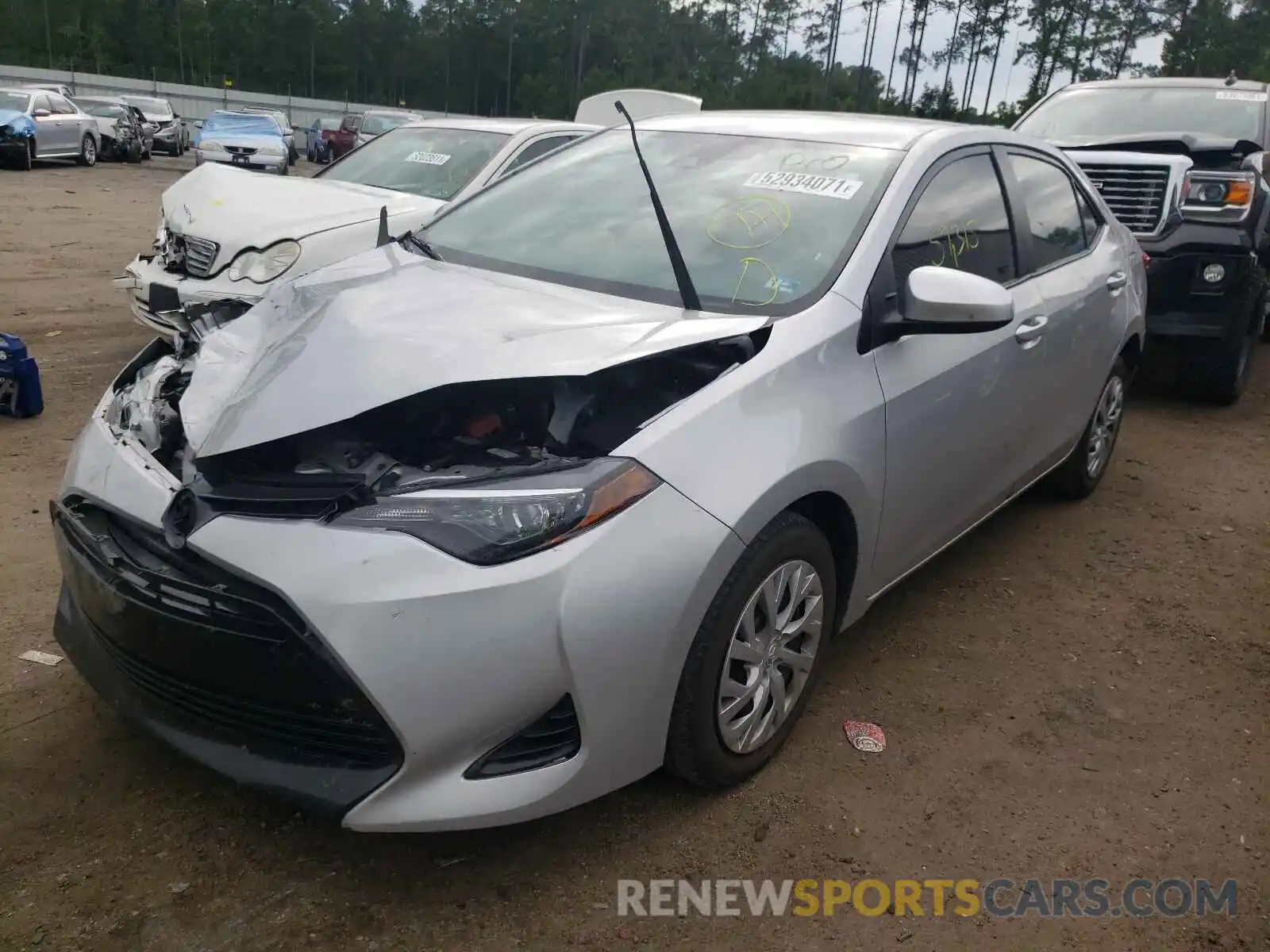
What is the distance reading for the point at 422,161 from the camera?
23.1 ft

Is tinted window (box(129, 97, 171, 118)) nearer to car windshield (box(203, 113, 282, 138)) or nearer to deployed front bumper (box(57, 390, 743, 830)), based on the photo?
car windshield (box(203, 113, 282, 138))


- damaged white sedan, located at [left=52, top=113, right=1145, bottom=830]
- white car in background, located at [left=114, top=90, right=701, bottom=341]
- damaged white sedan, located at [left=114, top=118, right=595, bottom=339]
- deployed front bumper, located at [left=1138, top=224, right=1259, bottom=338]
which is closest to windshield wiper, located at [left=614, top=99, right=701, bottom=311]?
damaged white sedan, located at [left=52, top=113, right=1145, bottom=830]

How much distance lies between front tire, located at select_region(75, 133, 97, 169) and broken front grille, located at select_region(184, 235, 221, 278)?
17585mm

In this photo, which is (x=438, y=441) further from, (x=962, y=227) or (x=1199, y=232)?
(x=1199, y=232)

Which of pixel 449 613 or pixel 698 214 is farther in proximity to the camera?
pixel 698 214

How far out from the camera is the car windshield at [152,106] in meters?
28.9

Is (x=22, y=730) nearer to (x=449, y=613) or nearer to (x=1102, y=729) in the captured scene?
(x=449, y=613)

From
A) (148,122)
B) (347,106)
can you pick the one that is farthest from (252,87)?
→ (148,122)

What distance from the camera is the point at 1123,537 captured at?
14.9 ft

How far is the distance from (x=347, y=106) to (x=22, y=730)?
63.3 m

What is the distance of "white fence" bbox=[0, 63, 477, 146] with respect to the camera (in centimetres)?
4359

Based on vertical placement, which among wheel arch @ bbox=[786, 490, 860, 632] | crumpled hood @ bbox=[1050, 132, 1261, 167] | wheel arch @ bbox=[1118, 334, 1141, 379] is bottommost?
wheel arch @ bbox=[786, 490, 860, 632]

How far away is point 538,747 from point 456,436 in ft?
2.50

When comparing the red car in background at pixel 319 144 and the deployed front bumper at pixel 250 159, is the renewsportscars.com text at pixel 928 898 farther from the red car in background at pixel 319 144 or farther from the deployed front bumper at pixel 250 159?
the red car in background at pixel 319 144
